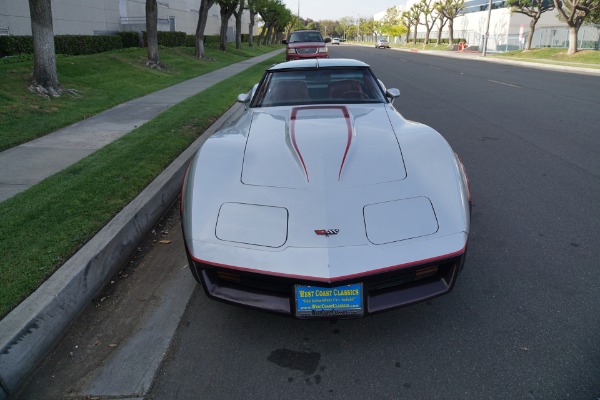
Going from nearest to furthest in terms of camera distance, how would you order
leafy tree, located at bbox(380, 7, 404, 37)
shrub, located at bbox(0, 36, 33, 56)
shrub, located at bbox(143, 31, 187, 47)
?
shrub, located at bbox(0, 36, 33, 56) < shrub, located at bbox(143, 31, 187, 47) < leafy tree, located at bbox(380, 7, 404, 37)

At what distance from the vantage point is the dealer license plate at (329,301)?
A: 228 cm

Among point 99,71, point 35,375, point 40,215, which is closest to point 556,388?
point 35,375

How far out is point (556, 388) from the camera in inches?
84.4

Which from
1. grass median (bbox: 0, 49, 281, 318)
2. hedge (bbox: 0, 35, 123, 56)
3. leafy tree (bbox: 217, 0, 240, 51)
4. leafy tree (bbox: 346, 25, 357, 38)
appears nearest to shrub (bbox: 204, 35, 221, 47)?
leafy tree (bbox: 217, 0, 240, 51)

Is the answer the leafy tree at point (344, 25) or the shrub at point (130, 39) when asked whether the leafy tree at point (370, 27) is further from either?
the shrub at point (130, 39)

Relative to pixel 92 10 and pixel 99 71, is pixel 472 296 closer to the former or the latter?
pixel 99 71

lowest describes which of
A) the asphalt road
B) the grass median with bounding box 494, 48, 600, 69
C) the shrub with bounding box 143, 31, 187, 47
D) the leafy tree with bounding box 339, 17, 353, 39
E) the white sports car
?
the asphalt road

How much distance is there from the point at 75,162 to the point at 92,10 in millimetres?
21829

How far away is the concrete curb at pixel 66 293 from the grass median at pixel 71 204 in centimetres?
12

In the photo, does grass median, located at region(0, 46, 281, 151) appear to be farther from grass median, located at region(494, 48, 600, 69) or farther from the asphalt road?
grass median, located at region(494, 48, 600, 69)

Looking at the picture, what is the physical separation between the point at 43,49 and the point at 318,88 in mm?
8009

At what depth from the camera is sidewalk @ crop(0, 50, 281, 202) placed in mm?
5031

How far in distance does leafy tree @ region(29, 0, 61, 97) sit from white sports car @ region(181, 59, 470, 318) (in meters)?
Answer: 8.53

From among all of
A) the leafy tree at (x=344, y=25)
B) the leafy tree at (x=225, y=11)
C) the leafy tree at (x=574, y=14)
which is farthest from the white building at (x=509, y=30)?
the leafy tree at (x=344, y=25)
